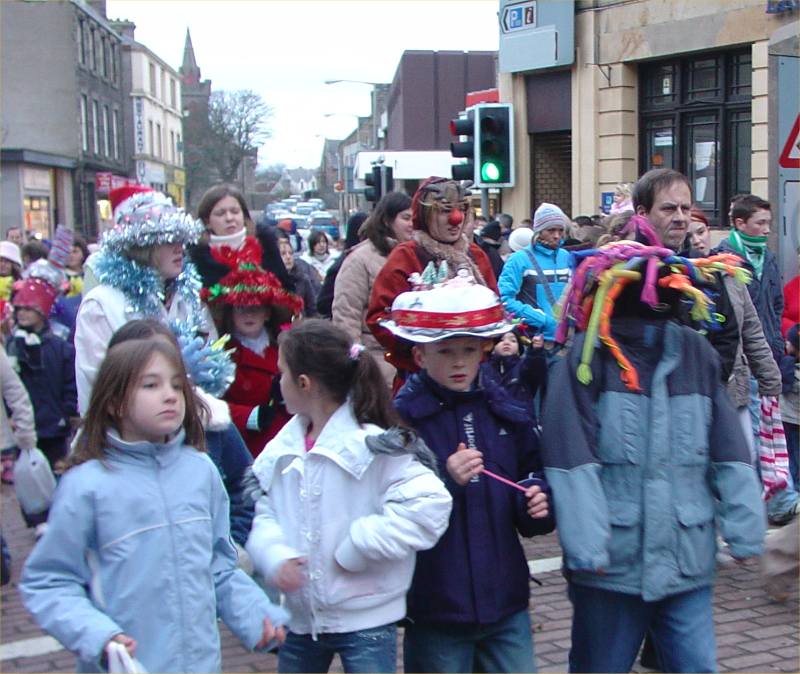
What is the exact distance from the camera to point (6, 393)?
6324 mm

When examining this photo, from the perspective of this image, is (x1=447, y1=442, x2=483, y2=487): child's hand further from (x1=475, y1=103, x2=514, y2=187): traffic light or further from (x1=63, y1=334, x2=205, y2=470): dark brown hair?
(x1=475, y1=103, x2=514, y2=187): traffic light

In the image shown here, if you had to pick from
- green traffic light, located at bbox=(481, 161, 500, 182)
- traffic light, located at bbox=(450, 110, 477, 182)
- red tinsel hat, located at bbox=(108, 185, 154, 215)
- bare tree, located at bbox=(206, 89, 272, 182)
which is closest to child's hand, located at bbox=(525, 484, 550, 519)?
red tinsel hat, located at bbox=(108, 185, 154, 215)

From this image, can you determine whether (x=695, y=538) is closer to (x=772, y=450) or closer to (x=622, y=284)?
(x=622, y=284)

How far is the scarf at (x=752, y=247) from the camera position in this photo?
22.7 ft

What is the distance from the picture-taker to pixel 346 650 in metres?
3.25

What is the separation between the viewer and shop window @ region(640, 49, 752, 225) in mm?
15005

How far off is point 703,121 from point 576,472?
1346 cm

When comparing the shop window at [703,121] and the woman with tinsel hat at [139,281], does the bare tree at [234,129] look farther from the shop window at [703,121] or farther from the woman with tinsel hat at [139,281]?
the woman with tinsel hat at [139,281]

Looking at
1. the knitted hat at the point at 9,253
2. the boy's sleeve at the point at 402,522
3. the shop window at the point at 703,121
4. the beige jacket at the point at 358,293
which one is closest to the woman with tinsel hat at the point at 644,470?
the boy's sleeve at the point at 402,522

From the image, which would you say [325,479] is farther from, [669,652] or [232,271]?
[232,271]

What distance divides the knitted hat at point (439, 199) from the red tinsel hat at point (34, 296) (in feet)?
11.3

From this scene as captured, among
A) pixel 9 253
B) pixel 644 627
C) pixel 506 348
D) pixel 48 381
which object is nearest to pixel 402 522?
pixel 644 627

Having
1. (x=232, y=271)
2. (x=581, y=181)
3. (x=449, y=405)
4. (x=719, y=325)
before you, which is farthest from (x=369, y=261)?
(x=581, y=181)

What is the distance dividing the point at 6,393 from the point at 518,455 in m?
3.88
